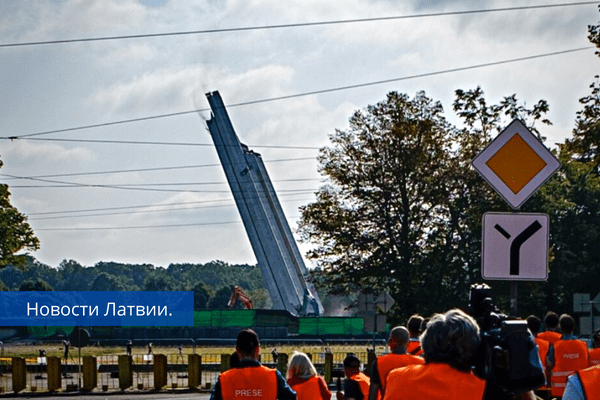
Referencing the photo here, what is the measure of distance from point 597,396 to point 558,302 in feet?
180

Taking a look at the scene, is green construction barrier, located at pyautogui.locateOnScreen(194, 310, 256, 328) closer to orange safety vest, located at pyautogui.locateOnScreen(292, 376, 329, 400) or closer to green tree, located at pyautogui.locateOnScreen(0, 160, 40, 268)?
green tree, located at pyautogui.locateOnScreen(0, 160, 40, 268)

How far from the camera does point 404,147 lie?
4591 cm

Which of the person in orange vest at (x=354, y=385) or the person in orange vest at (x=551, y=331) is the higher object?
the person in orange vest at (x=551, y=331)

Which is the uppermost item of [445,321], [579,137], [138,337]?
[579,137]

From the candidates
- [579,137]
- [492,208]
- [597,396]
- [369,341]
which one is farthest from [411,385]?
[369,341]

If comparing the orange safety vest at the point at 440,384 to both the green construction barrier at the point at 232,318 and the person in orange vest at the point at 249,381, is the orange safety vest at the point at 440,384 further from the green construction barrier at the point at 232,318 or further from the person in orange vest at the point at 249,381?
the green construction barrier at the point at 232,318

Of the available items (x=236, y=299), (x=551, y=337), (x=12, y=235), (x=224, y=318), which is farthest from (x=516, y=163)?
(x=236, y=299)

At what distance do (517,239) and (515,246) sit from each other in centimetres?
5

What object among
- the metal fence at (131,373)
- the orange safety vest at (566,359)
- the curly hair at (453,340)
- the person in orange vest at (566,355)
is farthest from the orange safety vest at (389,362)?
the metal fence at (131,373)

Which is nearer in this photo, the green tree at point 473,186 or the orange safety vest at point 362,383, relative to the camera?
the orange safety vest at point 362,383

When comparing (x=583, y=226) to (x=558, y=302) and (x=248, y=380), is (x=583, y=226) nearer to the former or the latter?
(x=558, y=302)

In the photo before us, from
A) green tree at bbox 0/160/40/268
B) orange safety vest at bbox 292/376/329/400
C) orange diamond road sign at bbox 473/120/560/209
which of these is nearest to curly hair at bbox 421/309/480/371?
orange diamond road sign at bbox 473/120/560/209

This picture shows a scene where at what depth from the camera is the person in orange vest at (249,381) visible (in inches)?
310

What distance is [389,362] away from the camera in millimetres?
9250
